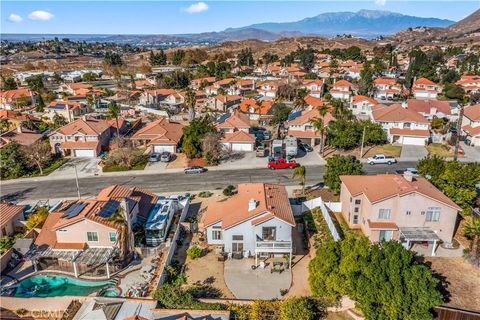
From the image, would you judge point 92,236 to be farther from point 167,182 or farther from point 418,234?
point 418,234

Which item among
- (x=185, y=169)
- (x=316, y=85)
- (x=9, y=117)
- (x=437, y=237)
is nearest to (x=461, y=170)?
(x=437, y=237)

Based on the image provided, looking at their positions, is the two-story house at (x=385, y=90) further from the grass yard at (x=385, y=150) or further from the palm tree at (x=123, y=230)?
the palm tree at (x=123, y=230)

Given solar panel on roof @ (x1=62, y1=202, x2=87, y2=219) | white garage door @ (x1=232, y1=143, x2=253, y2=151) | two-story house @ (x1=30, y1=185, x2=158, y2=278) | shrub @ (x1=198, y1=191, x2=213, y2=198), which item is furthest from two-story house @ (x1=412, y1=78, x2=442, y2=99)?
solar panel on roof @ (x1=62, y1=202, x2=87, y2=219)

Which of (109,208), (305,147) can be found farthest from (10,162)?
(305,147)

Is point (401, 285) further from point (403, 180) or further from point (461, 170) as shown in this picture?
point (461, 170)

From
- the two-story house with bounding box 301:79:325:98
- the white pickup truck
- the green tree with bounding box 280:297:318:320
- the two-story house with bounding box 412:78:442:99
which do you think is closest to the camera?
the green tree with bounding box 280:297:318:320

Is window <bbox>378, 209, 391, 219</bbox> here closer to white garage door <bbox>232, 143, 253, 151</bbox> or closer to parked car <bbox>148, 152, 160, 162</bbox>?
white garage door <bbox>232, 143, 253, 151</bbox>
